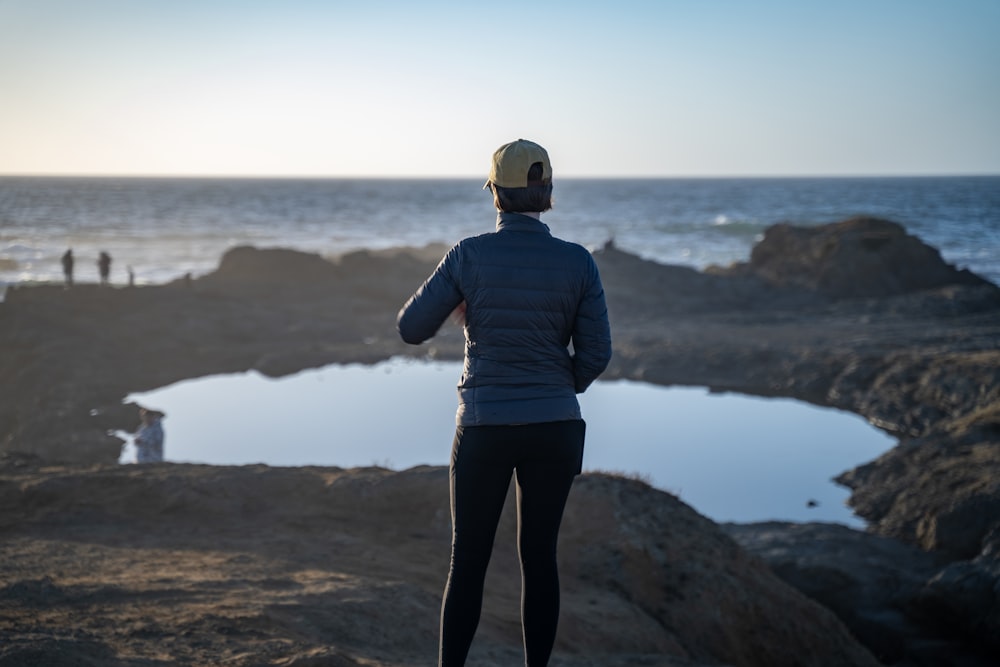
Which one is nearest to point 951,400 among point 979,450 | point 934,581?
point 979,450

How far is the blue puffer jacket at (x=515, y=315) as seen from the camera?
11.7 feet

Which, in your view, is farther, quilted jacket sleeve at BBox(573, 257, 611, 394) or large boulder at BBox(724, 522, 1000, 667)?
large boulder at BBox(724, 522, 1000, 667)

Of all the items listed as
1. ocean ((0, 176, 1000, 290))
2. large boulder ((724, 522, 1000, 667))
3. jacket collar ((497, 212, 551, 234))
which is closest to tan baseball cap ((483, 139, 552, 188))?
jacket collar ((497, 212, 551, 234))

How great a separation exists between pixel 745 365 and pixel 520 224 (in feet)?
51.6

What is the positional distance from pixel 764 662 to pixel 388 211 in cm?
8344

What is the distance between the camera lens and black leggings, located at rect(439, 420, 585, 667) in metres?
3.60

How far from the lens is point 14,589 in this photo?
18.0 feet

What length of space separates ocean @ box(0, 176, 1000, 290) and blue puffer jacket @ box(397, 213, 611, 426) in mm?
33806

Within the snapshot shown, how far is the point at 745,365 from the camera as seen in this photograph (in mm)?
18734

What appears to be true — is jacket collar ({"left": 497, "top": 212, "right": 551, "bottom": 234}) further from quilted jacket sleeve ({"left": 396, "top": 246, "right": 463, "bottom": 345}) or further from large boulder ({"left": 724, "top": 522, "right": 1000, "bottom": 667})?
large boulder ({"left": 724, "top": 522, "right": 1000, "bottom": 667})

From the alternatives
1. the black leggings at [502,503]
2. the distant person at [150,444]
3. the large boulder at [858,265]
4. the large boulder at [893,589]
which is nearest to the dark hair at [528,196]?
the black leggings at [502,503]

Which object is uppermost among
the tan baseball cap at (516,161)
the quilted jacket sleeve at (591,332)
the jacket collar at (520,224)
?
the tan baseball cap at (516,161)

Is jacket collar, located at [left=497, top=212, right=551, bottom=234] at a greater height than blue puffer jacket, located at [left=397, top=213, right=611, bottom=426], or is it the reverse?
jacket collar, located at [left=497, top=212, right=551, bottom=234]

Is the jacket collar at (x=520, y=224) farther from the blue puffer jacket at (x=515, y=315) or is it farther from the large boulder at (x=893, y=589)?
the large boulder at (x=893, y=589)
